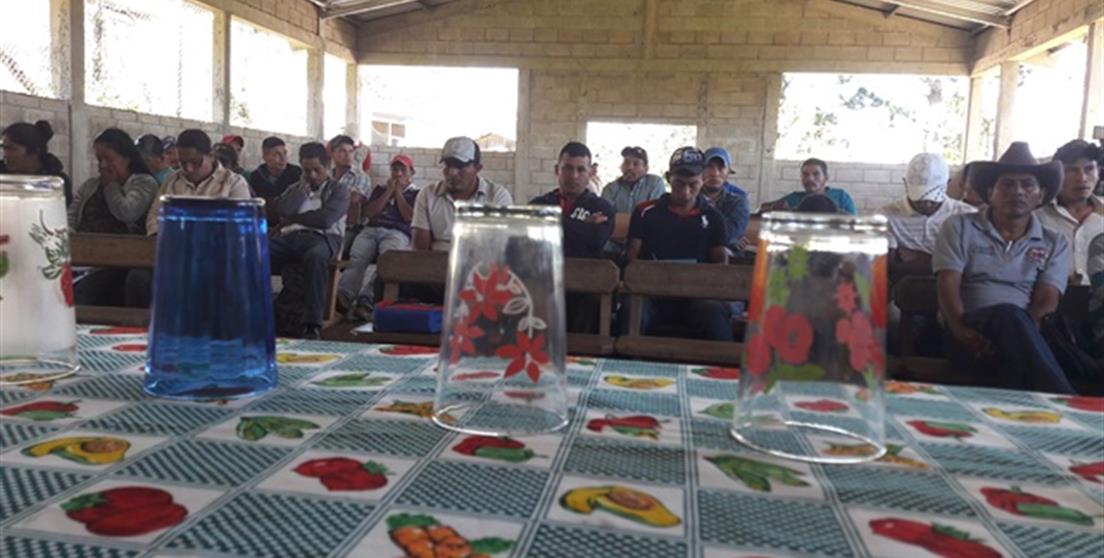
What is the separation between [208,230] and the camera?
0.70 m

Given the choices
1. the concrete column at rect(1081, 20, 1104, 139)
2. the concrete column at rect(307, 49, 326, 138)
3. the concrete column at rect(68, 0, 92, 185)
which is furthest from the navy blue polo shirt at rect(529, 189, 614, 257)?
A: the concrete column at rect(307, 49, 326, 138)

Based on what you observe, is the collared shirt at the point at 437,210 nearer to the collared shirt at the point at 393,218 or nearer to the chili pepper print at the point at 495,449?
the collared shirt at the point at 393,218

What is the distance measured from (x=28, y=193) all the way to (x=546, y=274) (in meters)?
0.50

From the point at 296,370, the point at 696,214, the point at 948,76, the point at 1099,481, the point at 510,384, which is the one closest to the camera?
the point at 1099,481

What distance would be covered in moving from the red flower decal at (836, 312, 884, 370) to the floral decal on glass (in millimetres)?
249

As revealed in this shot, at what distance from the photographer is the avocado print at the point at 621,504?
0.50 m

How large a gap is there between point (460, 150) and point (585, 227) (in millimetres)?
795

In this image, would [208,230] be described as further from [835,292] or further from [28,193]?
[835,292]

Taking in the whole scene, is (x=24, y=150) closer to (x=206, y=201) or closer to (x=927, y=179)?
(x=206, y=201)

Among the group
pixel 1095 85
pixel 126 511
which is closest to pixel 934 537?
pixel 126 511

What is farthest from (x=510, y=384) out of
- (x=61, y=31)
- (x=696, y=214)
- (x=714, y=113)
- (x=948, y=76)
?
(x=948, y=76)

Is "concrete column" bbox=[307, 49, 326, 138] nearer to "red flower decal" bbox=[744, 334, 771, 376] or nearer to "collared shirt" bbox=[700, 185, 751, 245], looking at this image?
"collared shirt" bbox=[700, 185, 751, 245]

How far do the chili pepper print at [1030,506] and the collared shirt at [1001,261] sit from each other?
1.74m

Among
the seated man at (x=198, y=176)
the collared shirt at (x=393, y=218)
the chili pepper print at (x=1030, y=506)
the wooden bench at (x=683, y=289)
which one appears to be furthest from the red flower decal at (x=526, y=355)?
the collared shirt at (x=393, y=218)
